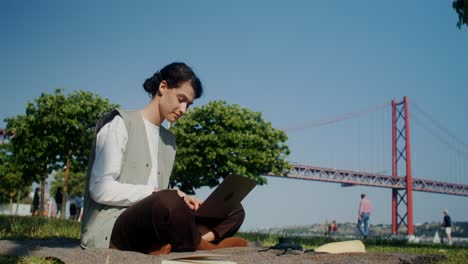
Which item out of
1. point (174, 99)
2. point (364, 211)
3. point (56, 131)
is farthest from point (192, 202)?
point (56, 131)

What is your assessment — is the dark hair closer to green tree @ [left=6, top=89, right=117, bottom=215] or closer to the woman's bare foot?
the woman's bare foot

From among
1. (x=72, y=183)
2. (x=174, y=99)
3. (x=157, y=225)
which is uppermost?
(x=72, y=183)

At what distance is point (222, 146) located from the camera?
1858 centimetres

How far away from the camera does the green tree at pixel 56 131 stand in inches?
589

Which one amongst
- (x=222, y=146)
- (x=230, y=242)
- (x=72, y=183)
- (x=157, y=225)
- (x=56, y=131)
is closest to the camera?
(x=157, y=225)

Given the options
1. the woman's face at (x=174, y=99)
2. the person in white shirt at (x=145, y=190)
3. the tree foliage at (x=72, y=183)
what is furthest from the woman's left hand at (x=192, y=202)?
the tree foliage at (x=72, y=183)

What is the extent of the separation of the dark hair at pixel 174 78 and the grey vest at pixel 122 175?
22 centimetres

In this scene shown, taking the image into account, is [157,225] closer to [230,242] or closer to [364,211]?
[230,242]

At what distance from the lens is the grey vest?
7.79 ft

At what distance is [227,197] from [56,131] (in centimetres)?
1375

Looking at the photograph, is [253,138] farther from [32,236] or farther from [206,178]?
[32,236]

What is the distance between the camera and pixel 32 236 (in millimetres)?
3373

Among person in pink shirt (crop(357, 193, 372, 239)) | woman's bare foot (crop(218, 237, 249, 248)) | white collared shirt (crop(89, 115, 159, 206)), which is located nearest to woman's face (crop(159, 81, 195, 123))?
white collared shirt (crop(89, 115, 159, 206))

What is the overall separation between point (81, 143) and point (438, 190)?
37738 millimetres
